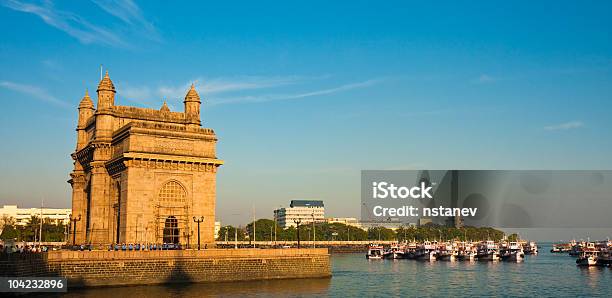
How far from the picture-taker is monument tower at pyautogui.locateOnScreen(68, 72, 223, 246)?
7862cm

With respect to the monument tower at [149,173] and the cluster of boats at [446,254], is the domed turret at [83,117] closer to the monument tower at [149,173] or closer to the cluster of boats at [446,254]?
the monument tower at [149,173]

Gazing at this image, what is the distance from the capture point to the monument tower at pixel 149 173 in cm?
7862

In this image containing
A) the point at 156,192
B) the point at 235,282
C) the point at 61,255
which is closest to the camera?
the point at 61,255

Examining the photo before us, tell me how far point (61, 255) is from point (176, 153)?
830 inches

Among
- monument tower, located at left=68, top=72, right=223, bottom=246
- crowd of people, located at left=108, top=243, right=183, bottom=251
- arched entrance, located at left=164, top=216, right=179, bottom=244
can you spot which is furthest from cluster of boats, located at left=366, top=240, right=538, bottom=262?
crowd of people, located at left=108, top=243, right=183, bottom=251

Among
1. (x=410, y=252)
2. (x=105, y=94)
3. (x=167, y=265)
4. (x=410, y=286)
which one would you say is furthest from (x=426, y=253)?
(x=167, y=265)

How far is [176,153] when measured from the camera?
267ft

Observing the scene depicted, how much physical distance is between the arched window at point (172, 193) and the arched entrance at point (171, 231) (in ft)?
7.55

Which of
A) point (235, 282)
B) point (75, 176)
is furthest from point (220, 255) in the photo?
point (75, 176)

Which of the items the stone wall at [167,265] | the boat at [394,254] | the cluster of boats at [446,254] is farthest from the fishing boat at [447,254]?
the stone wall at [167,265]

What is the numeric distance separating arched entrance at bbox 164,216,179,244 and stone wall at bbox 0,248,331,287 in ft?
31.8

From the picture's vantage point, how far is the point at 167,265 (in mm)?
70688

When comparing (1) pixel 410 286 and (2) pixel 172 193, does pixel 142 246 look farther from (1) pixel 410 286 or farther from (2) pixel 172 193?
(1) pixel 410 286

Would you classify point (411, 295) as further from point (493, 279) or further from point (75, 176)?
point (75, 176)
